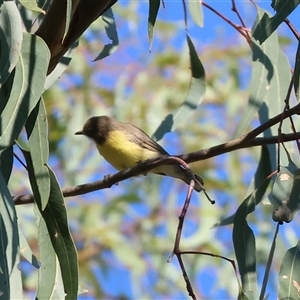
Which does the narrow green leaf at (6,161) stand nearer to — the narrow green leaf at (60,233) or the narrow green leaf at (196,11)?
the narrow green leaf at (60,233)

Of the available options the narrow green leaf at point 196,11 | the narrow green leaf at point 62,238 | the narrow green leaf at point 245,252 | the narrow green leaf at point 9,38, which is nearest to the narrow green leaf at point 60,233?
the narrow green leaf at point 62,238

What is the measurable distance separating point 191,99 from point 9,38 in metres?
0.93

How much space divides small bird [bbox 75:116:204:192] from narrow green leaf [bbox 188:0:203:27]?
96cm

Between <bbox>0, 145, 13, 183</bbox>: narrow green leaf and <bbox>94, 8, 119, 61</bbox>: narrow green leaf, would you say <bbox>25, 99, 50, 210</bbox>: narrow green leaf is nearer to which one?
<bbox>0, 145, 13, 183</bbox>: narrow green leaf

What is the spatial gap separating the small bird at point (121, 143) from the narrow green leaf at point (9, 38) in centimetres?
161

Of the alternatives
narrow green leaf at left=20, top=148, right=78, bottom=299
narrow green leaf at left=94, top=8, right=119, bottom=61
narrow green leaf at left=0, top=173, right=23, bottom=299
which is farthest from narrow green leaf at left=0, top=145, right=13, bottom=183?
narrow green leaf at left=94, top=8, right=119, bottom=61

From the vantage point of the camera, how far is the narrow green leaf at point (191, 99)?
94.5 inches

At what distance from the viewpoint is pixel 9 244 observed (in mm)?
→ 1683

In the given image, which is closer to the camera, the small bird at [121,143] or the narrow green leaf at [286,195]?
the narrow green leaf at [286,195]

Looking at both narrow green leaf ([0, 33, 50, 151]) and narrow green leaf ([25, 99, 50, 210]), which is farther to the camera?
narrow green leaf ([25, 99, 50, 210])

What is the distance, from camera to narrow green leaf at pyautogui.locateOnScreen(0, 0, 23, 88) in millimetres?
1561

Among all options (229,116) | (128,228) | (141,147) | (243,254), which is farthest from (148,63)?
(243,254)

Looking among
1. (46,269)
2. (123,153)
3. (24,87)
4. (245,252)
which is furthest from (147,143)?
(24,87)

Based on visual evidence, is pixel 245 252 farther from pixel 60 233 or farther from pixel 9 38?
pixel 9 38
